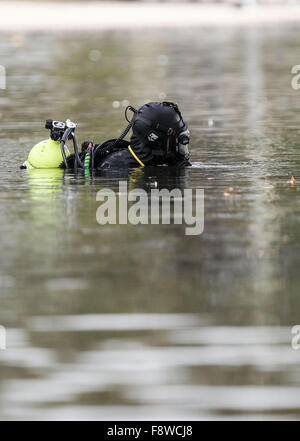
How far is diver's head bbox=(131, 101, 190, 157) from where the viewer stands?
42.2ft

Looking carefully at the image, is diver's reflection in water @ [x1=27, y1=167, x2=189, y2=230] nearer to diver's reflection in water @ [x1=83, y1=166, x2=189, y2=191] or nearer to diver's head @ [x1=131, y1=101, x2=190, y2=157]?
diver's reflection in water @ [x1=83, y1=166, x2=189, y2=191]

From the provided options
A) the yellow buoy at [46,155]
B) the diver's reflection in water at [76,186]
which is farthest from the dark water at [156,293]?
the yellow buoy at [46,155]

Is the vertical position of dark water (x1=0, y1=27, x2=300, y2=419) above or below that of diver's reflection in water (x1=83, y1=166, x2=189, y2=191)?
below

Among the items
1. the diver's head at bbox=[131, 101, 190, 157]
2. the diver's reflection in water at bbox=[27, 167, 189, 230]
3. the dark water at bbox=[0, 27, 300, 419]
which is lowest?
the dark water at bbox=[0, 27, 300, 419]

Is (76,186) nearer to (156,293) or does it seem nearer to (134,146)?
(134,146)

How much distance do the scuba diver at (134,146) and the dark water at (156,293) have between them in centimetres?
22

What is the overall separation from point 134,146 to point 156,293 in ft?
18.1

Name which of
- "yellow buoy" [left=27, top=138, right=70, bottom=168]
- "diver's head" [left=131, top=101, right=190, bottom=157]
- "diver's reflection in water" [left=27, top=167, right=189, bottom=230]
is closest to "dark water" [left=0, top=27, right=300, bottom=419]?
"diver's reflection in water" [left=27, top=167, right=189, bottom=230]

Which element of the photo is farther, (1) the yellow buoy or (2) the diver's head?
(1) the yellow buoy

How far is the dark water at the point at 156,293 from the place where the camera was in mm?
6086

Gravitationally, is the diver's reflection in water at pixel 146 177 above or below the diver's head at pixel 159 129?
below

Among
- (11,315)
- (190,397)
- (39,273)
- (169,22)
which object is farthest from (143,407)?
(169,22)

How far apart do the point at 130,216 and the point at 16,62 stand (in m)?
22.6

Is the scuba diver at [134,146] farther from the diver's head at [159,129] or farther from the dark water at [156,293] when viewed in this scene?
the dark water at [156,293]
